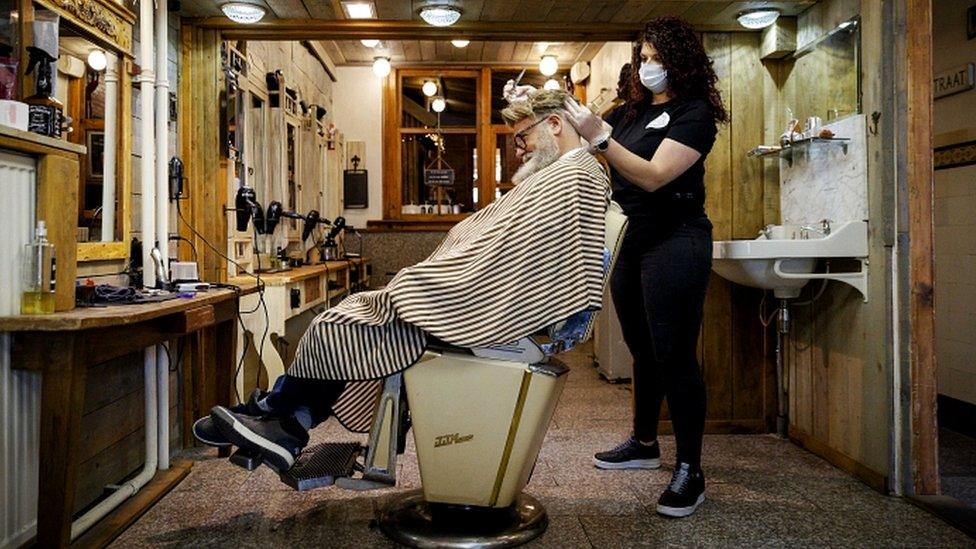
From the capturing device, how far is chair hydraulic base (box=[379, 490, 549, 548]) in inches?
75.4

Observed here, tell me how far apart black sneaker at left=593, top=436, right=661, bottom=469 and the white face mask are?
1225mm

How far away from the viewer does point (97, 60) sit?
2236 millimetres

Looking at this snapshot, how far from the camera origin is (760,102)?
3223 mm

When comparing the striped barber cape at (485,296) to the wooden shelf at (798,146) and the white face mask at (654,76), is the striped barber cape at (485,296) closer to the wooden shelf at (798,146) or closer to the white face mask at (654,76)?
the white face mask at (654,76)

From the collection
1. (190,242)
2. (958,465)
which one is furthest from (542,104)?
(958,465)

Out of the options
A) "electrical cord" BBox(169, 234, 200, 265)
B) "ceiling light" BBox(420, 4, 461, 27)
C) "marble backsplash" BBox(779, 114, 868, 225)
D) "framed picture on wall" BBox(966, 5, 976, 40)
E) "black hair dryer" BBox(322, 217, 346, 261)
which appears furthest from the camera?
"black hair dryer" BBox(322, 217, 346, 261)

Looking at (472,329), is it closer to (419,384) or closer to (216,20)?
(419,384)

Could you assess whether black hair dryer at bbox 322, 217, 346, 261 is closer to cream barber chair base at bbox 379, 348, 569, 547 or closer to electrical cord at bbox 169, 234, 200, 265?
electrical cord at bbox 169, 234, 200, 265

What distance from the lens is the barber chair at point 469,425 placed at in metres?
1.80

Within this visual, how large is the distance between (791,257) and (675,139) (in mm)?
708

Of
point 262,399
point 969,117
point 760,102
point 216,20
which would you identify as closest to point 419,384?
point 262,399

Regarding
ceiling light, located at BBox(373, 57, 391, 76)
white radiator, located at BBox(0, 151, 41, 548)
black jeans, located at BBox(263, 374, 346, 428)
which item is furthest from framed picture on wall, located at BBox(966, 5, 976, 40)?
ceiling light, located at BBox(373, 57, 391, 76)

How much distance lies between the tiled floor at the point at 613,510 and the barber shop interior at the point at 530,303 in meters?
0.01

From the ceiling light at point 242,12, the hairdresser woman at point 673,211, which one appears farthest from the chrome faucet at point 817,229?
the ceiling light at point 242,12
